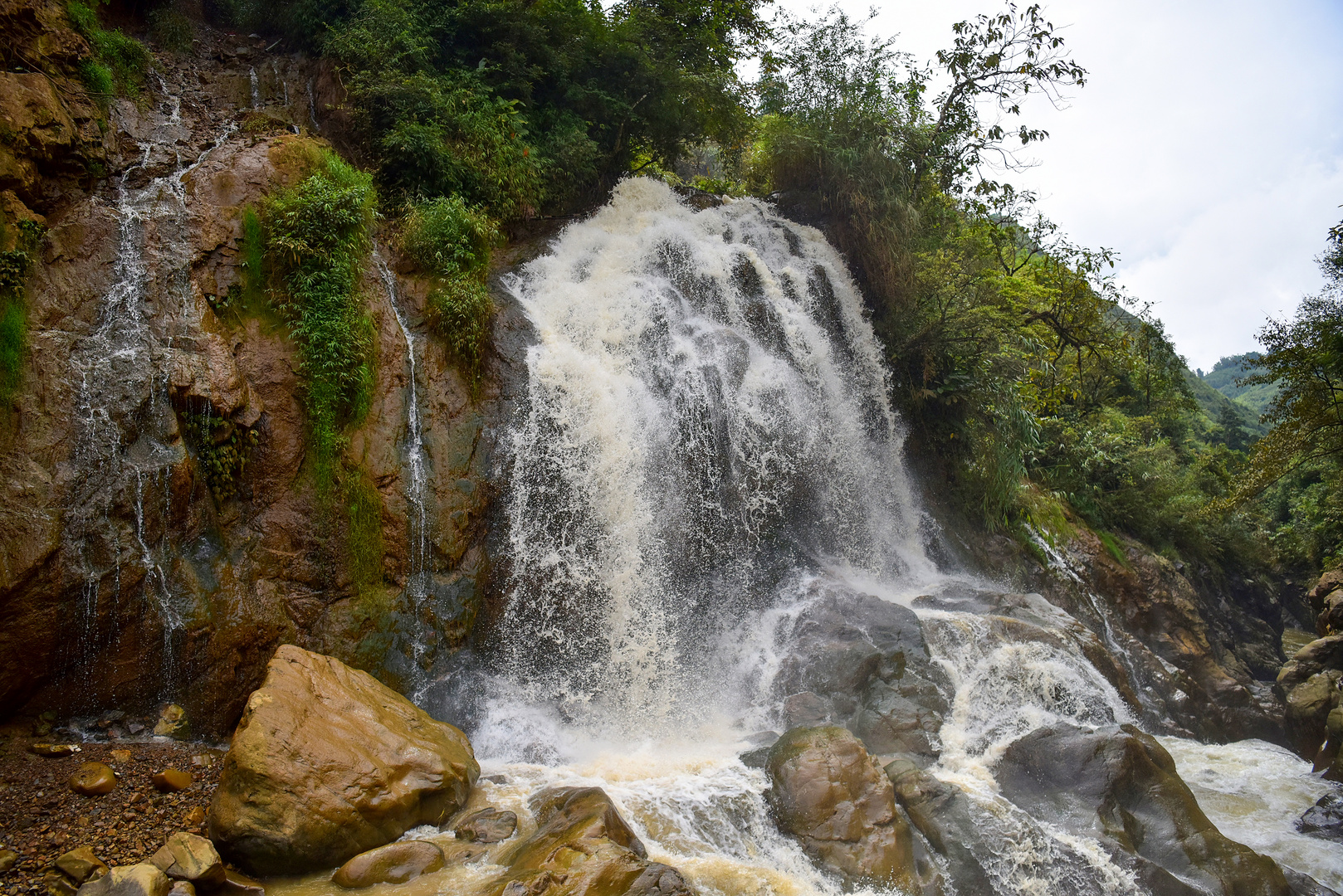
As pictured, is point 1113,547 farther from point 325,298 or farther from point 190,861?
point 190,861

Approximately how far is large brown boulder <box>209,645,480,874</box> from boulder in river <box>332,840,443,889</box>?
0.55 ft

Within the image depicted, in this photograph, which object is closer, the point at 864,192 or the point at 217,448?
the point at 217,448

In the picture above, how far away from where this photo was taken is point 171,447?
6465 mm

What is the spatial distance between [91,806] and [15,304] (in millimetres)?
4535

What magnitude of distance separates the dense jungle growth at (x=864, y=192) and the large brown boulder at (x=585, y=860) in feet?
18.6

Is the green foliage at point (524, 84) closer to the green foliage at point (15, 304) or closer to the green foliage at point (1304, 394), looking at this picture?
the green foliage at point (15, 304)

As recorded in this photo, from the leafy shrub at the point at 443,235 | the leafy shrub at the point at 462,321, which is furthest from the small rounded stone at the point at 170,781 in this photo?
the leafy shrub at the point at 443,235

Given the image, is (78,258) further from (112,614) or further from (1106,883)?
(1106,883)

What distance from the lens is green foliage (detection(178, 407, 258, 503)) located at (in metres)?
6.66

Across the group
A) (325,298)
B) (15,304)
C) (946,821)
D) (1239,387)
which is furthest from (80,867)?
(1239,387)

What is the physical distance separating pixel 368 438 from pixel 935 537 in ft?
28.9

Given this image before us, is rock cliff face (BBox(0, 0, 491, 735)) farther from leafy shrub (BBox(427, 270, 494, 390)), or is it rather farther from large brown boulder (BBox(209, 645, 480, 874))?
large brown boulder (BBox(209, 645, 480, 874))

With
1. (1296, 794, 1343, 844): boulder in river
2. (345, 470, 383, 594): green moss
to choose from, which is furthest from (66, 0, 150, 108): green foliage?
(1296, 794, 1343, 844): boulder in river

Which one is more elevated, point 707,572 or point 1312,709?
point 1312,709
